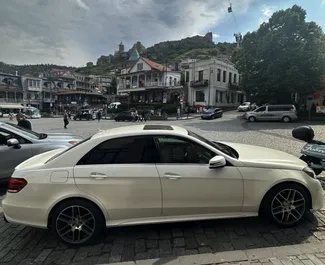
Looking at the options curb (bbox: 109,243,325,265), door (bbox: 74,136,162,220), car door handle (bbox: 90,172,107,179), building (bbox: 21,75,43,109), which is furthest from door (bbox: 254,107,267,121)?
building (bbox: 21,75,43,109)

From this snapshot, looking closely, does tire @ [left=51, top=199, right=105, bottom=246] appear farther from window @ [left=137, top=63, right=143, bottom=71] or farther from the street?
window @ [left=137, top=63, right=143, bottom=71]

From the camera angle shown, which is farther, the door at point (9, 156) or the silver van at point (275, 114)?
the silver van at point (275, 114)

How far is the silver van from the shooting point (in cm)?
2278

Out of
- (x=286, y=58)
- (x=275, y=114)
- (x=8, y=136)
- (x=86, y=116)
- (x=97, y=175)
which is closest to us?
(x=97, y=175)

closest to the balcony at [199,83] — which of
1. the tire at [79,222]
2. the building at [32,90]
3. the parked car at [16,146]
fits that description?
the parked car at [16,146]

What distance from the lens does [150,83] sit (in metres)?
45.7

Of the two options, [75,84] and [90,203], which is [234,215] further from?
[75,84]

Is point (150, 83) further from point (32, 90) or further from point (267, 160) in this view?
point (267, 160)

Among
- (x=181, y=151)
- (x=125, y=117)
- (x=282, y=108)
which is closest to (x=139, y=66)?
(x=125, y=117)

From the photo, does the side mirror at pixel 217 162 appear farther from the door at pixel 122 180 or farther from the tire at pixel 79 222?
the tire at pixel 79 222

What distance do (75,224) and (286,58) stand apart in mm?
25459

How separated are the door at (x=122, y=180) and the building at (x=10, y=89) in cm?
6651

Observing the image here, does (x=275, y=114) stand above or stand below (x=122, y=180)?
above

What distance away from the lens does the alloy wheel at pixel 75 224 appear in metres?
3.05
